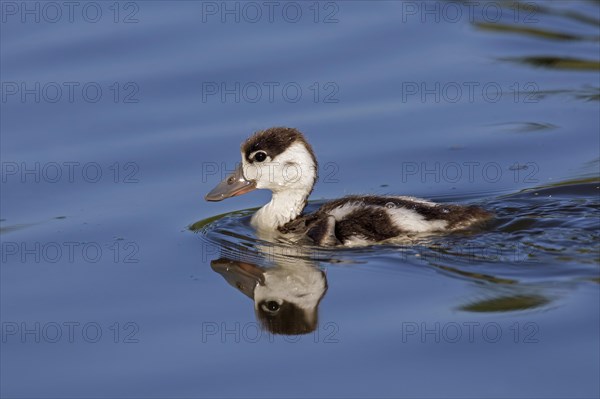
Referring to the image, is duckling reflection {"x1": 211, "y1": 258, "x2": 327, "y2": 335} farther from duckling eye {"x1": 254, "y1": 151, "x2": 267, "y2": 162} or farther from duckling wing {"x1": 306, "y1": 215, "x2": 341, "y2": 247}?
duckling eye {"x1": 254, "y1": 151, "x2": 267, "y2": 162}

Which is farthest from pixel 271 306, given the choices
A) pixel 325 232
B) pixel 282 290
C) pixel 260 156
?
pixel 260 156

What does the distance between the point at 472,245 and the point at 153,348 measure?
7.70 ft

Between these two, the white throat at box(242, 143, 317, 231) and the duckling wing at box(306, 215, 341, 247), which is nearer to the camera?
the duckling wing at box(306, 215, 341, 247)

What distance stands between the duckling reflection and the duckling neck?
0.65 m

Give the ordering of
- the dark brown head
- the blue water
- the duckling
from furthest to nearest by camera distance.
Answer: the dark brown head
the duckling
the blue water

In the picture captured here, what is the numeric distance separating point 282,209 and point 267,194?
968 mm

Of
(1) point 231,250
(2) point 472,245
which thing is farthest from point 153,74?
(2) point 472,245

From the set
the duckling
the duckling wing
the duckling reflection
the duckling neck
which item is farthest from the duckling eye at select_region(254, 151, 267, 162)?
the duckling reflection

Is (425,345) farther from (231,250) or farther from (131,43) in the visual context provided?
(131,43)

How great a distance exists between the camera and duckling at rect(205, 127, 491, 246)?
26.8ft

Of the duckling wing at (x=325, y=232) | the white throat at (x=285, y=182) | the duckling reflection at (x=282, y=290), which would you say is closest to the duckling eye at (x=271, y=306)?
the duckling reflection at (x=282, y=290)

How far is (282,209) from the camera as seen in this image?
28.9ft

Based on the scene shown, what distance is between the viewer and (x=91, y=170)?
936 centimetres

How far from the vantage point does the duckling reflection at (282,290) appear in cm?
700
